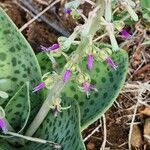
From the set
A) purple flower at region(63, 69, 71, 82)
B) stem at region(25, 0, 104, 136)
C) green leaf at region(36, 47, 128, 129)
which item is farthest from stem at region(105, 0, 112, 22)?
green leaf at region(36, 47, 128, 129)

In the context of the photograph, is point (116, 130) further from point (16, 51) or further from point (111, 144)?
point (16, 51)

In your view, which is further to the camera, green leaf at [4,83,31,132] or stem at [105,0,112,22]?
green leaf at [4,83,31,132]

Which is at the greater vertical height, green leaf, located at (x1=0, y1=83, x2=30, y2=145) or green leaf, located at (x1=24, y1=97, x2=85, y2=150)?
green leaf, located at (x1=0, y1=83, x2=30, y2=145)

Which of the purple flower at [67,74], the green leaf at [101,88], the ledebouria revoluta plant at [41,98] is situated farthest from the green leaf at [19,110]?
the purple flower at [67,74]

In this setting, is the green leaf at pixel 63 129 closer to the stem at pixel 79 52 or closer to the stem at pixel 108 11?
the stem at pixel 79 52

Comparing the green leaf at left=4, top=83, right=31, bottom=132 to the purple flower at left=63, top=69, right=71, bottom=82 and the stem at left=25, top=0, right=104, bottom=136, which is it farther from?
the purple flower at left=63, top=69, right=71, bottom=82

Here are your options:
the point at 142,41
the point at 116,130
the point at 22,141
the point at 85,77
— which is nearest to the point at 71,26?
the point at 142,41

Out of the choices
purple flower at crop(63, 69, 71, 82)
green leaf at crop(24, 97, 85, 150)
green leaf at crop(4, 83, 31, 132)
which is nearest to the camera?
purple flower at crop(63, 69, 71, 82)

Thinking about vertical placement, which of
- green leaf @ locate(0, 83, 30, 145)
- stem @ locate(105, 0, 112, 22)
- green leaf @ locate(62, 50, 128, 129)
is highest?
stem @ locate(105, 0, 112, 22)
